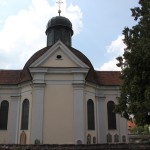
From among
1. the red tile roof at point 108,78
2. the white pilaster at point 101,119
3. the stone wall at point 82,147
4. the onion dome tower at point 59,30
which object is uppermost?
the onion dome tower at point 59,30

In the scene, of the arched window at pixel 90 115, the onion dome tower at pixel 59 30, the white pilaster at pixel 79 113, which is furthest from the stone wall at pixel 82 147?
the onion dome tower at pixel 59 30

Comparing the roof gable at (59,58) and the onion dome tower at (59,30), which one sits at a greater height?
the onion dome tower at (59,30)

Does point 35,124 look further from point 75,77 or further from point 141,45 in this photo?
point 141,45

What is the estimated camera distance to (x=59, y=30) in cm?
3362

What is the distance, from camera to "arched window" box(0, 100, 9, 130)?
2937 centimetres

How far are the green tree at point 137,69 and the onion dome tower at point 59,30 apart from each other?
15.0 m

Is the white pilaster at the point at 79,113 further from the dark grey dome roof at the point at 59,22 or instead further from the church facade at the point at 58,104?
the dark grey dome roof at the point at 59,22

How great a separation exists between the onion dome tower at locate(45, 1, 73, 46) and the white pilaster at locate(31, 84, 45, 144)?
8.72m

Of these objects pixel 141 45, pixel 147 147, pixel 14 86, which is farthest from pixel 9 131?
pixel 141 45

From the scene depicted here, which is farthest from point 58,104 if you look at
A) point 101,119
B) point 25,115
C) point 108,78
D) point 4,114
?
point 108,78

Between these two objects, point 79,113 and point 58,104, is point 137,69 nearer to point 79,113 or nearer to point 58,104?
point 79,113

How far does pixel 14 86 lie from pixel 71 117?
8645 millimetres

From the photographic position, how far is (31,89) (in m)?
27.5

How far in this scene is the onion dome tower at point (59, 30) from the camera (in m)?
33.4
